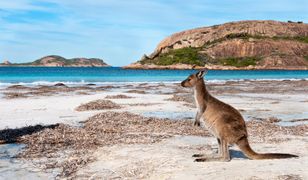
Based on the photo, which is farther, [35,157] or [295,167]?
[35,157]

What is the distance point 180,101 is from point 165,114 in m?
6.49

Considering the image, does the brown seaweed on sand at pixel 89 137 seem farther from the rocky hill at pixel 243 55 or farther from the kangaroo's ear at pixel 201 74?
the rocky hill at pixel 243 55

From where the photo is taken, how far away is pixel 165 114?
20.9 metres

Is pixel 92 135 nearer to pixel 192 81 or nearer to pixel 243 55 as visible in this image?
pixel 192 81

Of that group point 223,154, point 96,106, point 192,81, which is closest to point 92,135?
point 192,81

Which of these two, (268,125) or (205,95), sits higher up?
(205,95)

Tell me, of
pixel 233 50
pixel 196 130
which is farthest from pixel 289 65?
pixel 196 130

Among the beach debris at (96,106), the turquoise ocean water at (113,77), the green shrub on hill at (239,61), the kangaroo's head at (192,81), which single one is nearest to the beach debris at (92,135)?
the kangaroo's head at (192,81)

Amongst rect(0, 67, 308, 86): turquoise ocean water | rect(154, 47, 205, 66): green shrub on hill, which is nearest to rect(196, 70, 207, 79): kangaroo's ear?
rect(0, 67, 308, 86): turquoise ocean water

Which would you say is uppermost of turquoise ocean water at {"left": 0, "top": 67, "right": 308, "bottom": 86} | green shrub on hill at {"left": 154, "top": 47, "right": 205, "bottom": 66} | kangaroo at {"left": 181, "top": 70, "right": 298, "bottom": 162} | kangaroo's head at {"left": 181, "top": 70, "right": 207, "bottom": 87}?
green shrub on hill at {"left": 154, "top": 47, "right": 205, "bottom": 66}

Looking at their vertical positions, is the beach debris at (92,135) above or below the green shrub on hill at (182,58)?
below

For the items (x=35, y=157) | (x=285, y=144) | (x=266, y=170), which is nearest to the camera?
(x=266, y=170)

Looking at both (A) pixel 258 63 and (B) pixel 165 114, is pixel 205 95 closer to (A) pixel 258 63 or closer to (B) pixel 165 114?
(B) pixel 165 114

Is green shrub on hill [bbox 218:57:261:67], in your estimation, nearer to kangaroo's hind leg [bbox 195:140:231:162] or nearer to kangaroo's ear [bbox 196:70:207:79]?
kangaroo's ear [bbox 196:70:207:79]
